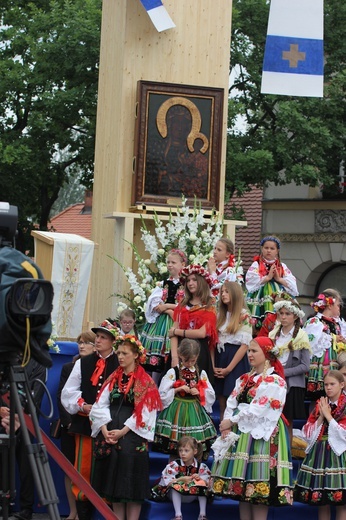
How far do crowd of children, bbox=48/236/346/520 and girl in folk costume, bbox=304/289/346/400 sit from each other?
0.5 inches

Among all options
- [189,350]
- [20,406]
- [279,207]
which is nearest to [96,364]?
[189,350]

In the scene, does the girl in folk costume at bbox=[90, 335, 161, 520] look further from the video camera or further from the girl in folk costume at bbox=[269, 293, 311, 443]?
the video camera

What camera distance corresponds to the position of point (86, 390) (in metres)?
9.29

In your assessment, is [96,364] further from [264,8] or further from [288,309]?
[264,8]

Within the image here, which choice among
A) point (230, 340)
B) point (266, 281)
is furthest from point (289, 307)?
point (266, 281)

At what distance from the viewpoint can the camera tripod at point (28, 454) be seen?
4.90 m

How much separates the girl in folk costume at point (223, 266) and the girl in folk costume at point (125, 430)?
7.38ft

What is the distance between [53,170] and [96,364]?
14185 mm

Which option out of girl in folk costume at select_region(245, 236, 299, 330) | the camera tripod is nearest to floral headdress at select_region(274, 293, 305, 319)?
girl in folk costume at select_region(245, 236, 299, 330)

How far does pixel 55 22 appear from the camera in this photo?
21375 mm

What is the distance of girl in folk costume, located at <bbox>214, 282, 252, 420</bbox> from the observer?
9984 mm

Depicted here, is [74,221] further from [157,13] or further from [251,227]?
[157,13]

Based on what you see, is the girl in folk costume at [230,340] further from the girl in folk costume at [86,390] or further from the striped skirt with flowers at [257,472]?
the striped skirt with flowers at [257,472]

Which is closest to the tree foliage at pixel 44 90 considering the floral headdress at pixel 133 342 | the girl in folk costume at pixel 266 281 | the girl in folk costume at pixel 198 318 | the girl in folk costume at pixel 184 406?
the girl in folk costume at pixel 266 281
